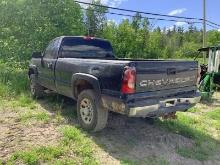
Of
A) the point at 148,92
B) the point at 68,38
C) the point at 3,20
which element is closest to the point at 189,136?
the point at 148,92

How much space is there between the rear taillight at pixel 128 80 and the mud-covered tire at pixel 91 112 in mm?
842

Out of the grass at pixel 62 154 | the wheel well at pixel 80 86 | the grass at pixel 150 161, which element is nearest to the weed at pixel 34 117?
the wheel well at pixel 80 86

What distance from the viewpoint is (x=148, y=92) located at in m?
5.46

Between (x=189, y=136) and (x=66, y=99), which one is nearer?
(x=189, y=136)

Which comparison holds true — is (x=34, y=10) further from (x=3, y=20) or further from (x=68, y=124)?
(x=68, y=124)

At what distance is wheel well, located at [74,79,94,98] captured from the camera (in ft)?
20.9

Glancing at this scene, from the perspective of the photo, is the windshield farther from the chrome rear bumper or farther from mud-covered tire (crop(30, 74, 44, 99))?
the chrome rear bumper

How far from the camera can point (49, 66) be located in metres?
7.97

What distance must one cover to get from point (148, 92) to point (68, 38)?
10.4 ft

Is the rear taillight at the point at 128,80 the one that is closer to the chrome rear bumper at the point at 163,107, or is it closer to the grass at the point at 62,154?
the chrome rear bumper at the point at 163,107

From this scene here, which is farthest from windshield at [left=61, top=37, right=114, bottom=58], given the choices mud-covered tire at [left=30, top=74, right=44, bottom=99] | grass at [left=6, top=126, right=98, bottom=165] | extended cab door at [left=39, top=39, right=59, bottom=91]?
grass at [left=6, top=126, right=98, bottom=165]

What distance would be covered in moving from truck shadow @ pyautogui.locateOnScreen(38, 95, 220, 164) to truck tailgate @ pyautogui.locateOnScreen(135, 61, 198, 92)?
44.9 inches

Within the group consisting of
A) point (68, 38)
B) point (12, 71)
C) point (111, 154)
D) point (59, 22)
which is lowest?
point (111, 154)

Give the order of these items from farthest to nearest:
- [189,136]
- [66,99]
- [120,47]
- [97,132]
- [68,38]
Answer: [120,47] < [66,99] < [68,38] < [189,136] < [97,132]
